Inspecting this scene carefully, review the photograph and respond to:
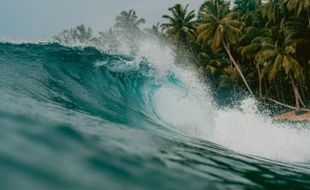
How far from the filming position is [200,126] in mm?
8617

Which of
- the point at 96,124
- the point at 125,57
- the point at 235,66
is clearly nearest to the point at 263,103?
the point at 235,66

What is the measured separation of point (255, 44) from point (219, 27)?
345cm

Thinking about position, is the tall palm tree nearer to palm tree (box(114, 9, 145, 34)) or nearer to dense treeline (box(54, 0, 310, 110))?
dense treeline (box(54, 0, 310, 110))

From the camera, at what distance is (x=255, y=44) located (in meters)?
34.8

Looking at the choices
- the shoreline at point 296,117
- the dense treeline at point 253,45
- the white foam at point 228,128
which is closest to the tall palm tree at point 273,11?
the dense treeline at point 253,45

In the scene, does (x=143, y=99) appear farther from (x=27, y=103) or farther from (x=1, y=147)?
(x=1, y=147)

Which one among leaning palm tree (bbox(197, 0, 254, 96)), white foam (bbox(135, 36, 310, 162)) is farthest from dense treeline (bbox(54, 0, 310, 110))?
white foam (bbox(135, 36, 310, 162))

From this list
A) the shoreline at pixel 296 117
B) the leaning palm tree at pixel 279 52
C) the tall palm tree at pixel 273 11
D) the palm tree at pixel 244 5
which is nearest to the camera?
the shoreline at pixel 296 117

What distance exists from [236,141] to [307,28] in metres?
28.4

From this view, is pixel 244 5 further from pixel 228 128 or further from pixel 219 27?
pixel 228 128

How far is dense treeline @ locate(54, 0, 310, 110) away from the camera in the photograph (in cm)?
3325

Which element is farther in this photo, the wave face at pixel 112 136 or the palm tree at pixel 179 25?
the palm tree at pixel 179 25

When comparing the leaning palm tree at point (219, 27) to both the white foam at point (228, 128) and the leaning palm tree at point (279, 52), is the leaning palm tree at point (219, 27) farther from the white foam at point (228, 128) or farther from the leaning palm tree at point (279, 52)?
the white foam at point (228, 128)

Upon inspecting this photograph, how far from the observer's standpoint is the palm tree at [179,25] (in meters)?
41.6
